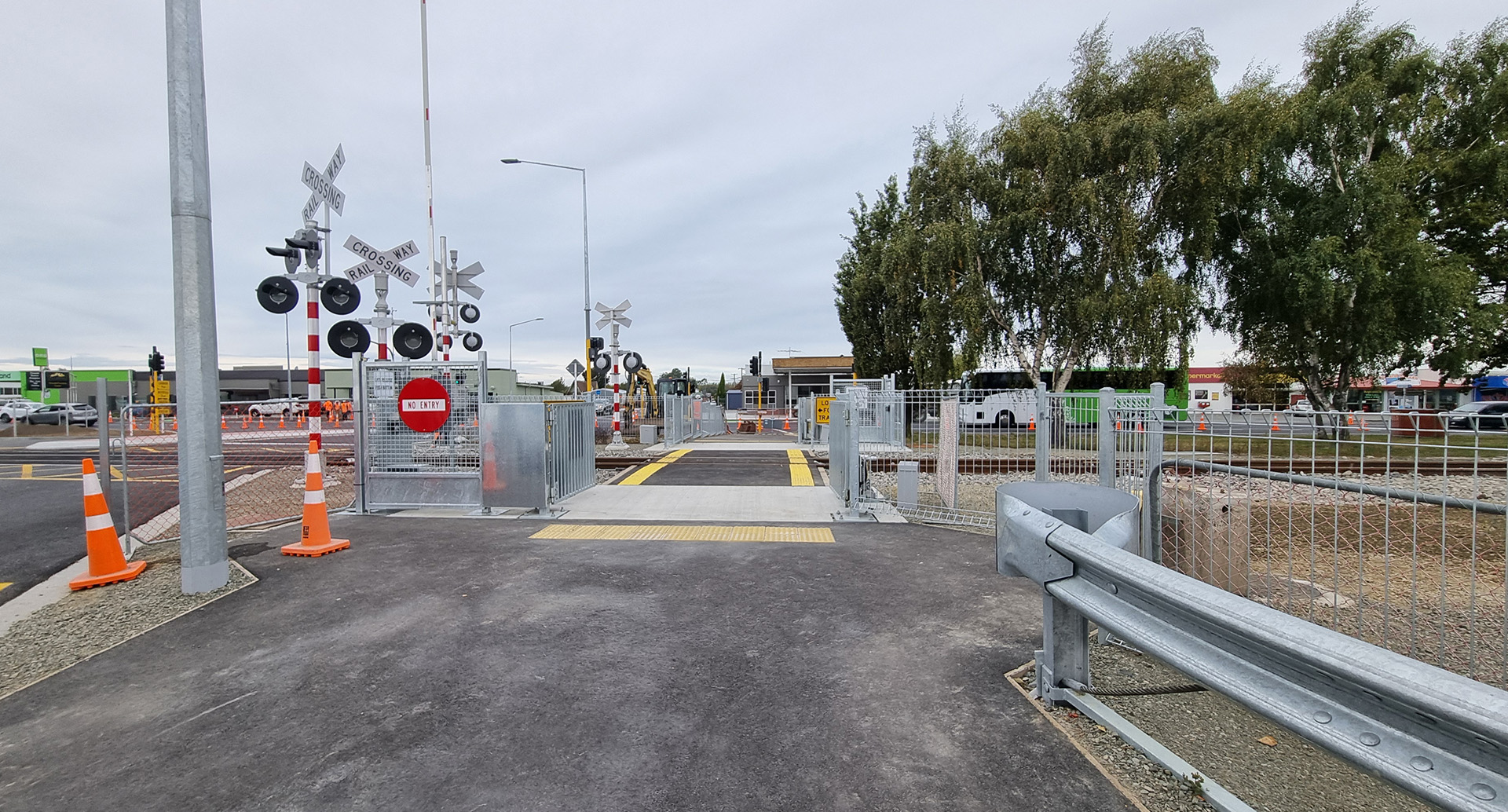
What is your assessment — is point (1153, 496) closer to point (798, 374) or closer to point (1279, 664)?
point (1279, 664)

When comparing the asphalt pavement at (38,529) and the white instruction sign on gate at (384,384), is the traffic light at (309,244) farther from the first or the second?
the asphalt pavement at (38,529)

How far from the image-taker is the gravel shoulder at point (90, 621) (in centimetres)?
416

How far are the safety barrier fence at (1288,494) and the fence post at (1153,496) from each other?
10 mm

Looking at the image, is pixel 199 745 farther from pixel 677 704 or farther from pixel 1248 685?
pixel 1248 685

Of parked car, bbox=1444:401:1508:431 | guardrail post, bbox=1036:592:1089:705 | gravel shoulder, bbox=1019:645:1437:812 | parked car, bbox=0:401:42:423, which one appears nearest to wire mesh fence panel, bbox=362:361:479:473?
guardrail post, bbox=1036:592:1089:705

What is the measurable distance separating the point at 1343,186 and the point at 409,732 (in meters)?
28.1

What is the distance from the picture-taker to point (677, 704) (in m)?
3.53

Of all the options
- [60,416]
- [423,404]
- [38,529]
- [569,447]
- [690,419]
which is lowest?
[38,529]

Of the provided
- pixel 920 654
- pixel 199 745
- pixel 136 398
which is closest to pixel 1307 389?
pixel 920 654

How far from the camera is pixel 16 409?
132 feet

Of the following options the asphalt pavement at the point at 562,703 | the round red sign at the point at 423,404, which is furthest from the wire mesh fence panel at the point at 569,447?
the asphalt pavement at the point at 562,703

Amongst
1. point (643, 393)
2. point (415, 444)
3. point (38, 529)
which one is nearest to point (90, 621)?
point (415, 444)

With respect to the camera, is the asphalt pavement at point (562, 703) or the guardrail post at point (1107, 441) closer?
the asphalt pavement at point (562, 703)

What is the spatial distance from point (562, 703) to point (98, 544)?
205 inches
